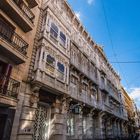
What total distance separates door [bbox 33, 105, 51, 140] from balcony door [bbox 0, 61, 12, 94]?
3484 mm

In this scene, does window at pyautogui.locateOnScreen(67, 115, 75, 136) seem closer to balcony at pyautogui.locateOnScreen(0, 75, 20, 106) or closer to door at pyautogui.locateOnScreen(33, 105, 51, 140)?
door at pyautogui.locateOnScreen(33, 105, 51, 140)

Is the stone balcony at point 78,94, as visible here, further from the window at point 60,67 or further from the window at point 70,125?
the window at point 60,67

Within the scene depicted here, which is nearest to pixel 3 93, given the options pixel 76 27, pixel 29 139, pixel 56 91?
pixel 29 139

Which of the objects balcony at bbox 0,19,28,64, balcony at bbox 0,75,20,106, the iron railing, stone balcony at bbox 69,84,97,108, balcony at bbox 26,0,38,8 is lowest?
balcony at bbox 0,75,20,106

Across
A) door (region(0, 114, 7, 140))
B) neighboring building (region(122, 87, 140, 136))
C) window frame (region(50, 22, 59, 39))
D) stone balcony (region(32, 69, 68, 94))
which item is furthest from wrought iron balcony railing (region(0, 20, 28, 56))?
Result: neighboring building (region(122, 87, 140, 136))

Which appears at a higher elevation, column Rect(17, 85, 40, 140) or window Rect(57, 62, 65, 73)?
window Rect(57, 62, 65, 73)

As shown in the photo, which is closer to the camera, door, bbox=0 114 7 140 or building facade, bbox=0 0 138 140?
door, bbox=0 114 7 140

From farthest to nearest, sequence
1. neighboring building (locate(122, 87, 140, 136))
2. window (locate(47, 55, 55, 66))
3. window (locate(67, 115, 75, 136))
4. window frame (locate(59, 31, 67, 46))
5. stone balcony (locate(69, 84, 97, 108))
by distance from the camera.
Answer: neighboring building (locate(122, 87, 140, 136)), window frame (locate(59, 31, 67, 46)), stone balcony (locate(69, 84, 97, 108)), window (locate(67, 115, 75, 136)), window (locate(47, 55, 55, 66))

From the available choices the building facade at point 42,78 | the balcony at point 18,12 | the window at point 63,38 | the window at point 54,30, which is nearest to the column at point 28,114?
→ the building facade at point 42,78

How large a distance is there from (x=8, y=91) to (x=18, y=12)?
5066mm

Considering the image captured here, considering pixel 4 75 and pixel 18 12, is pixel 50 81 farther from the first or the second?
pixel 18 12

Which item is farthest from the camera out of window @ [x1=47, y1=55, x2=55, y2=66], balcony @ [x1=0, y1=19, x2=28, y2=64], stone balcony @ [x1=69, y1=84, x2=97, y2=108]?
stone balcony @ [x1=69, y1=84, x2=97, y2=108]

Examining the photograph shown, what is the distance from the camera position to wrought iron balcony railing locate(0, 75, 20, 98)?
24.5ft

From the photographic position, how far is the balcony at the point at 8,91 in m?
7.03
